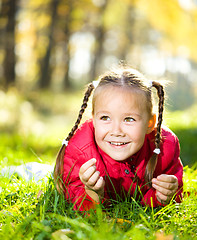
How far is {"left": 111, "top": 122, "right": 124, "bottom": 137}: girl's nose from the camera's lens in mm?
2262

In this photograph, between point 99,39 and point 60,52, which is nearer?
point 99,39

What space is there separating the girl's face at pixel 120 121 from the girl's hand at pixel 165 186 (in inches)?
11.0

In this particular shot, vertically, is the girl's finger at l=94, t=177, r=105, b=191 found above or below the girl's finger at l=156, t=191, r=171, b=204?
above

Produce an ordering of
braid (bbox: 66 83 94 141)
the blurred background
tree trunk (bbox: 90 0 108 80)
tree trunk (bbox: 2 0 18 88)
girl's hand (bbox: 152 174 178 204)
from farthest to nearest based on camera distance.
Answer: tree trunk (bbox: 90 0 108 80) < tree trunk (bbox: 2 0 18 88) < the blurred background < braid (bbox: 66 83 94 141) < girl's hand (bbox: 152 174 178 204)

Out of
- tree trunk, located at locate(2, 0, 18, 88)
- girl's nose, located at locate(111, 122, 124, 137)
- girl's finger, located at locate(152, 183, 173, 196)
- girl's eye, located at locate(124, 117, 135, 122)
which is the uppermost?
tree trunk, located at locate(2, 0, 18, 88)


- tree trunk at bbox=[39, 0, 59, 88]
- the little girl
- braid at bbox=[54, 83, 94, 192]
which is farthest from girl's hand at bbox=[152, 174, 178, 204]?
tree trunk at bbox=[39, 0, 59, 88]

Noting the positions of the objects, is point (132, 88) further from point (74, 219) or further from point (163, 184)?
point (74, 219)

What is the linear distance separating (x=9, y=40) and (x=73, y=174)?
908 cm

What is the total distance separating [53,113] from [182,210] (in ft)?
33.8

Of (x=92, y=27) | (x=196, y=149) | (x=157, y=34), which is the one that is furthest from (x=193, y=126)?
(x=157, y=34)

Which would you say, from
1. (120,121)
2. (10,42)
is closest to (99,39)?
(10,42)

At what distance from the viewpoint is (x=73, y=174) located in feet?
8.02

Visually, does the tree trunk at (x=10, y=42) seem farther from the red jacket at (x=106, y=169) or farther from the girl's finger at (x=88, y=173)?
the girl's finger at (x=88, y=173)

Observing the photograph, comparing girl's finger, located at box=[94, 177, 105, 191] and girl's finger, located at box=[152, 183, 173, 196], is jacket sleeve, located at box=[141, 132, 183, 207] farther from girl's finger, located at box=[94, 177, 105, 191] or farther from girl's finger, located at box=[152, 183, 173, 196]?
girl's finger, located at box=[94, 177, 105, 191]
